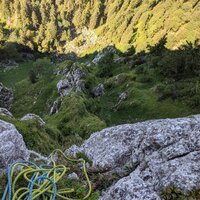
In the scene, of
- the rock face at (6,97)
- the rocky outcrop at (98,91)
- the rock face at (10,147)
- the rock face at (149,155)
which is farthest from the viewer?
the rock face at (6,97)

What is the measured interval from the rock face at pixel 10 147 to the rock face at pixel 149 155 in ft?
9.08

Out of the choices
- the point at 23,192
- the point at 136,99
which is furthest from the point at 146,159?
the point at 136,99

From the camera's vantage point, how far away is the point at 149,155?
1306 centimetres

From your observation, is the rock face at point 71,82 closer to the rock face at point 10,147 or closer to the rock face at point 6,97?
the rock face at point 6,97

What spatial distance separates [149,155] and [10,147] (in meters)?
Result: 6.40

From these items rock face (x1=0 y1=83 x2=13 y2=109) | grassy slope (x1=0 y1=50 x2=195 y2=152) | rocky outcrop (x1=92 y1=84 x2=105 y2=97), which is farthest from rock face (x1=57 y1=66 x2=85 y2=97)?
rock face (x1=0 y1=83 x2=13 y2=109)

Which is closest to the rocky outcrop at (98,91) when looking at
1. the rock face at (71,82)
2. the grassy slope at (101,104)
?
the grassy slope at (101,104)

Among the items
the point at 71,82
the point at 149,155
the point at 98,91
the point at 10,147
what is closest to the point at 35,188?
the point at 10,147

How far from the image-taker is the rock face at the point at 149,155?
1048cm

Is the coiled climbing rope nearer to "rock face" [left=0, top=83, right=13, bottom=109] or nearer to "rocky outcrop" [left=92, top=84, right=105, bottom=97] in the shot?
"rocky outcrop" [left=92, top=84, right=105, bottom=97]

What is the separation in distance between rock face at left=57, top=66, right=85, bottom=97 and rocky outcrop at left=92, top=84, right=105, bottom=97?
3.28 meters

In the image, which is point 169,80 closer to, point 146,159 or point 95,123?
point 95,123

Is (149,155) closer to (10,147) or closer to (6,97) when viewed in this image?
(10,147)

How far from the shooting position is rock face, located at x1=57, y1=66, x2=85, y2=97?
3253 inches
